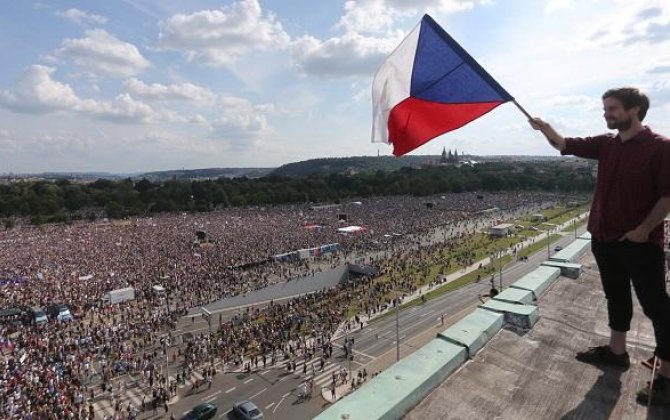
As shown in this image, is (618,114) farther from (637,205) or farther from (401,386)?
(401,386)

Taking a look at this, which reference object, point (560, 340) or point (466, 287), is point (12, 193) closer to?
point (466, 287)

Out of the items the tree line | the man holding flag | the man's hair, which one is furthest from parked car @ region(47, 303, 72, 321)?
the tree line

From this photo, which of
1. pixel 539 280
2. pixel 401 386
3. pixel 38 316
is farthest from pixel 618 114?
pixel 38 316

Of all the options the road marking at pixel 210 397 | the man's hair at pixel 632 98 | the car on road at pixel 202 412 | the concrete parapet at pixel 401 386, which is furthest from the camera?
the road marking at pixel 210 397

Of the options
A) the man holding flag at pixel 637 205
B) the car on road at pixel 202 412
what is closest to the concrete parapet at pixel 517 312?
the man holding flag at pixel 637 205

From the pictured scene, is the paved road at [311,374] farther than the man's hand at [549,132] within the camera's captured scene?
Yes

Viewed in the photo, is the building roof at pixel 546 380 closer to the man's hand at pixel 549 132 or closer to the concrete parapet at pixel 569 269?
the concrete parapet at pixel 569 269

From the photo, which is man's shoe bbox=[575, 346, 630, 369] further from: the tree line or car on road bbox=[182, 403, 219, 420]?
the tree line
